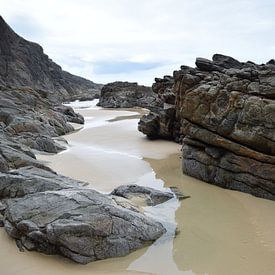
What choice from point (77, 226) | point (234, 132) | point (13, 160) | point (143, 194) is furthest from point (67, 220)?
point (234, 132)

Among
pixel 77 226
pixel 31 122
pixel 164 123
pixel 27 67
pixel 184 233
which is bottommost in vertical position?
pixel 184 233

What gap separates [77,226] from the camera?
840 centimetres

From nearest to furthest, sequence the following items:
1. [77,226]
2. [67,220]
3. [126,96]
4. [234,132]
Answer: [77,226] < [67,220] < [234,132] < [126,96]

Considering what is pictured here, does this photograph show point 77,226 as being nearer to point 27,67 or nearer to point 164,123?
point 164,123

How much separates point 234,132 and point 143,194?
4.90 meters

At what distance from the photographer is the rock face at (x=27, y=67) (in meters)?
97.7

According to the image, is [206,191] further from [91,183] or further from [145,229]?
[145,229]

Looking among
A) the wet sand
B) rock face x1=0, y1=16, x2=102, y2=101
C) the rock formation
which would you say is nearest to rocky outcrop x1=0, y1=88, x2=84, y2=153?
the wet sand

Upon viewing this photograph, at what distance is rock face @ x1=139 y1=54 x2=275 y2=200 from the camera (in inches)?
550

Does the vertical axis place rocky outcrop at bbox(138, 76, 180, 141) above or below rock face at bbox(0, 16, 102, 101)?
below

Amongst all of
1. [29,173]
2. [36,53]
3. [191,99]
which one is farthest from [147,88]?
[29,173]

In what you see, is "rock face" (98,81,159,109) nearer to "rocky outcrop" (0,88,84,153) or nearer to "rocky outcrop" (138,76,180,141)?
"rocky outcrop" (0,88,84,153)

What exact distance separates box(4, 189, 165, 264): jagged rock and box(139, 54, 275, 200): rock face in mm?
5884

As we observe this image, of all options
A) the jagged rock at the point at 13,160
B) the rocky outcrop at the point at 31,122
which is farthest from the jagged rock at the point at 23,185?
the rocky outcrop at the point at 31,122
